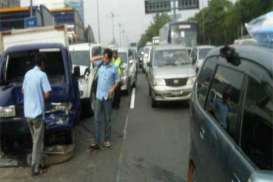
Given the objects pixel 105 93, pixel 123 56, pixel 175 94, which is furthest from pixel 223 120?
pixel 123 56

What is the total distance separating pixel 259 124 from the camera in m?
3.20

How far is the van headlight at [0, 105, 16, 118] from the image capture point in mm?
9625

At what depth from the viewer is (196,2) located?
10094cm

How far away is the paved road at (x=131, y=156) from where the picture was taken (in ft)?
27.4

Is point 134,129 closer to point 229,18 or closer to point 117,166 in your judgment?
point 117,166

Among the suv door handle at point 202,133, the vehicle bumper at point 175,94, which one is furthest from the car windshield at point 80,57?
the suv door handle at point 202,133

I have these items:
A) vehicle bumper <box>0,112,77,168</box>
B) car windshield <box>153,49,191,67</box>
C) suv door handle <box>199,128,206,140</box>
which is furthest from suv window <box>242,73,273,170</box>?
car windshield <box>153,49,191,67</box>

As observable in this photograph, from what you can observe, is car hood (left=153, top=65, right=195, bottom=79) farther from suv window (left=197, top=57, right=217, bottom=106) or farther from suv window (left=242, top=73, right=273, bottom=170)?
suv window (left=242, top=73, right=273, bottom=170)

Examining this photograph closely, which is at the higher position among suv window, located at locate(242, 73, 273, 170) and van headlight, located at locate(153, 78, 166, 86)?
suv window, located at locate(242, 73, 273, 170)

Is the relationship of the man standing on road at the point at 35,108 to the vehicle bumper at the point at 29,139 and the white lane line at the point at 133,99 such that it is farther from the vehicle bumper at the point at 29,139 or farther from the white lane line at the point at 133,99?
the white lane line at the point at 133,99

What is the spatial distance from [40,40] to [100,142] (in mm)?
6176

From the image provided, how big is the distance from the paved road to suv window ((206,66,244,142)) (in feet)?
11.1

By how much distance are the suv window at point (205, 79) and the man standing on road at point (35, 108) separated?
12.2 ft

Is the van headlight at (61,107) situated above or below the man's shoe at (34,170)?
above
